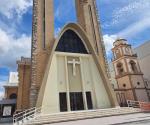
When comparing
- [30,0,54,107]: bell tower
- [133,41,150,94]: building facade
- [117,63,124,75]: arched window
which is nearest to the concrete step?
[30,0,54,107]: bell tower

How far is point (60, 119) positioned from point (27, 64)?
32.5 ft

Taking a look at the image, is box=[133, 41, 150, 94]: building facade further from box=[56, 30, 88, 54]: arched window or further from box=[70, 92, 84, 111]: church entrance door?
box=[70, 92, 84, 111]: church entrance door

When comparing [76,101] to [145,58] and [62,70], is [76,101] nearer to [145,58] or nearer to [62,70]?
[62,70]

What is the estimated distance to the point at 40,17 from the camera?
16.8 m

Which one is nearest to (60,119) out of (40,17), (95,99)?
(95,99)

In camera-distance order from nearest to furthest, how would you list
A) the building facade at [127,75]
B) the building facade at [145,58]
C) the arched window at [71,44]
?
the arched window at [71,44], the building facade at [127,75], the building facade at [145,58]

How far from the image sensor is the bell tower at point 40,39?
14.3 meters

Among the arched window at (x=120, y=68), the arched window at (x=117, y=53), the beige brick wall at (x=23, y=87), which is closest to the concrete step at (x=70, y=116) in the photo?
the beige brick wall at (x=23, y=87)

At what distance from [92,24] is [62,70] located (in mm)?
8236

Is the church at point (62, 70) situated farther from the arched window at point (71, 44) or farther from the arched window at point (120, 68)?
the arched window at point (120, 68)

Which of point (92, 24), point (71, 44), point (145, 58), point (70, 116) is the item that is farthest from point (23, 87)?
point (145, 58)

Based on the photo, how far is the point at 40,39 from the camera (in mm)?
15875

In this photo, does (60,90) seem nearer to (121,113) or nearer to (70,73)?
(70,73)

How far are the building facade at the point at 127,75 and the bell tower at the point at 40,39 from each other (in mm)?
14220
